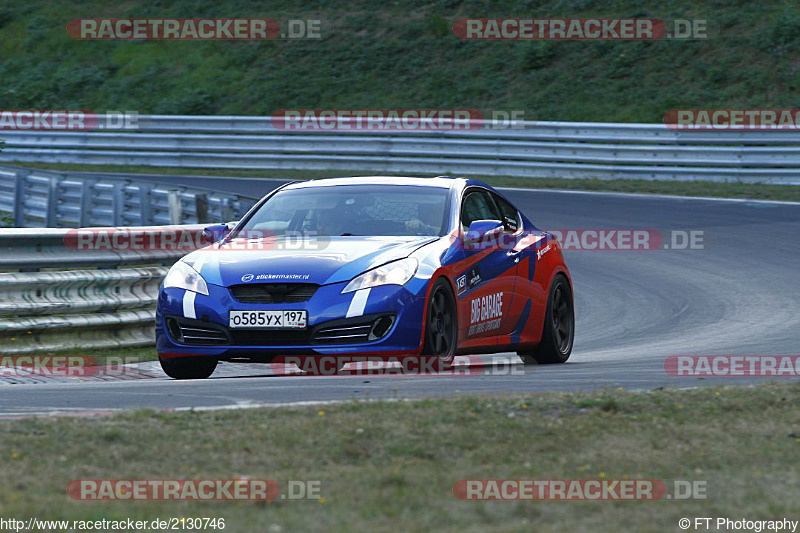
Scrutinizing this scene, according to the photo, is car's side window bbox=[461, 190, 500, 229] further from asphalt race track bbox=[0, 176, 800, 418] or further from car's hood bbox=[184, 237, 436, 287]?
asphalt race track bbox=[0, 176, 800, 418]

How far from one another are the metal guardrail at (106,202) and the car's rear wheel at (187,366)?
26.6 ft

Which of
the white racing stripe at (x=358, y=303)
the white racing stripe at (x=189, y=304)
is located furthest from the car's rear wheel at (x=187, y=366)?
the white racing stripe at (x=358, y=303)

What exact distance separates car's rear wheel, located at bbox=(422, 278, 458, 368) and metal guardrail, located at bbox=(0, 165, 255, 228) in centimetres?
872

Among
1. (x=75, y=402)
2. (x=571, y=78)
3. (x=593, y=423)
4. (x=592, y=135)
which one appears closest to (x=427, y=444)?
(x=593, y=423)

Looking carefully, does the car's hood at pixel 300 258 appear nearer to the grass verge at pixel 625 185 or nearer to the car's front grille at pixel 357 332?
the car's front grille at pixel 357 332

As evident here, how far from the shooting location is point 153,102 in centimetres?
3681

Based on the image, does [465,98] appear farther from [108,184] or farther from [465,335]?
[465,335]

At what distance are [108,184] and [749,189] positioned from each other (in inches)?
415

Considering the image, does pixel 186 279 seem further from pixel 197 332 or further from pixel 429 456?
pixel 429 456

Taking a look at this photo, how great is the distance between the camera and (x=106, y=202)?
2055 centimetres

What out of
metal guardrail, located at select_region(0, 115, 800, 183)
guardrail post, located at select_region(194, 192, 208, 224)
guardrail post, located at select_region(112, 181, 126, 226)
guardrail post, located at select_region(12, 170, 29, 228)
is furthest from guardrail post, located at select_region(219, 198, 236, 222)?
metal guardrail, located at select_region(0, 115, 800, 183)

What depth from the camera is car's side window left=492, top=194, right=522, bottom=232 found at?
10.7 meters

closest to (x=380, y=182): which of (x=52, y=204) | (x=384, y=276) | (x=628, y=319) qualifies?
(x=384, y=276)

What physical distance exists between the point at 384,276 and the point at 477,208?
1.79 meters
